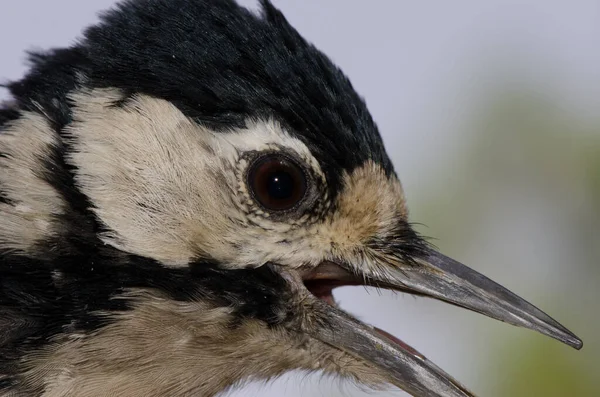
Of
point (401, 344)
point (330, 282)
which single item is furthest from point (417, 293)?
point (330, 282)

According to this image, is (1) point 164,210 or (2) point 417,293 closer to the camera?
(1) point 164,210

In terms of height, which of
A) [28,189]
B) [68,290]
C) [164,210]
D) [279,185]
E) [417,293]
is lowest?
[68,290]

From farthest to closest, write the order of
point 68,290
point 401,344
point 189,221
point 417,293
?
point 417,293 → point 401,344 → point 189,221 → point 68,290

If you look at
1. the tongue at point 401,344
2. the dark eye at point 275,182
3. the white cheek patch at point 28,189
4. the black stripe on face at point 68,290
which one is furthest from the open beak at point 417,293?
the white cheek patch at point 28,189

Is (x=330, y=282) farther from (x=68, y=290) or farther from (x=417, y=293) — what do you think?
(x=68, y=290)

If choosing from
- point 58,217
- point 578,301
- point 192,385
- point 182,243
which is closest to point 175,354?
point 192,385
